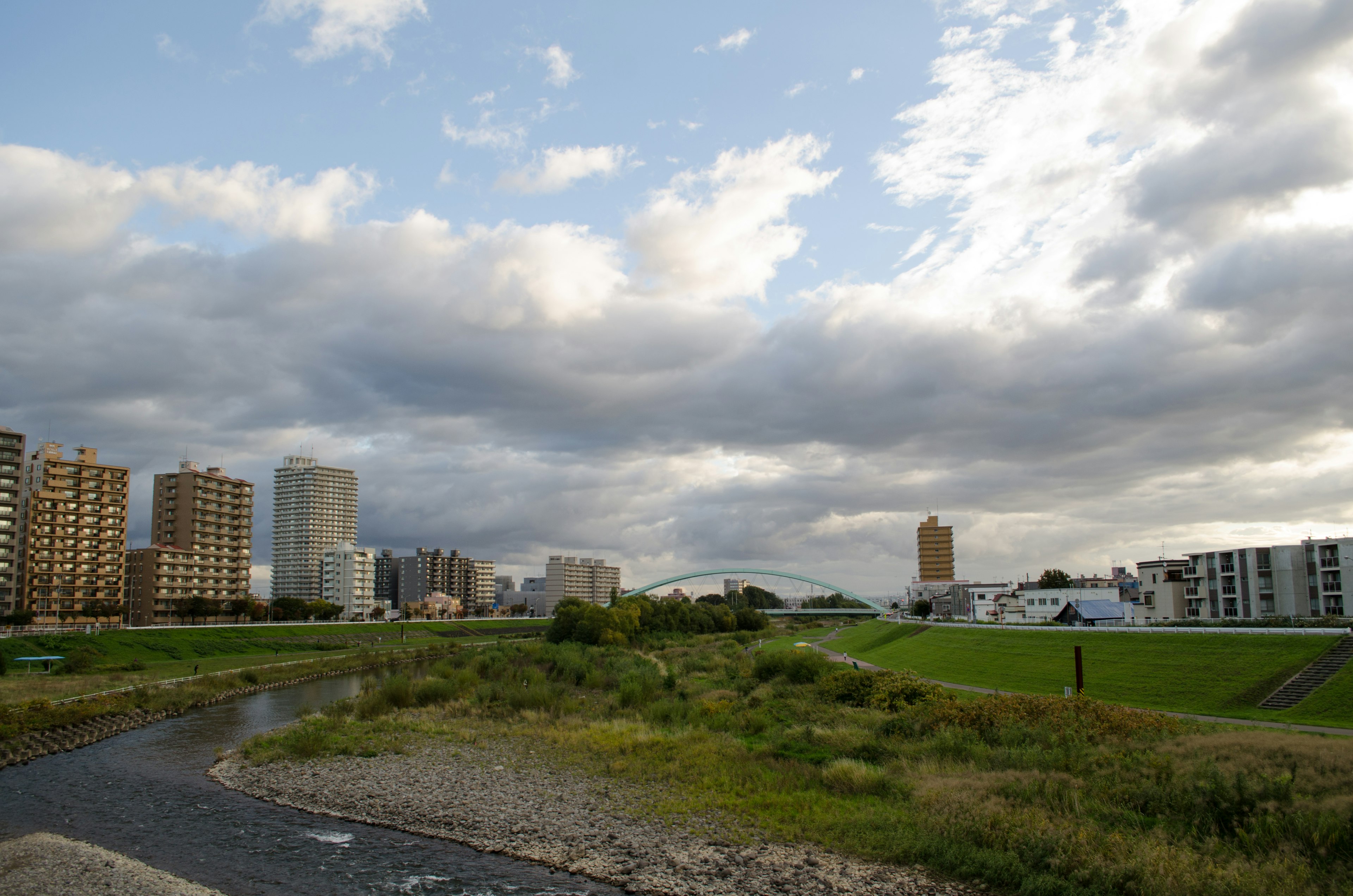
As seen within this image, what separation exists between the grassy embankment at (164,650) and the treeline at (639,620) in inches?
741

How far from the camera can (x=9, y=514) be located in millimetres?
75938

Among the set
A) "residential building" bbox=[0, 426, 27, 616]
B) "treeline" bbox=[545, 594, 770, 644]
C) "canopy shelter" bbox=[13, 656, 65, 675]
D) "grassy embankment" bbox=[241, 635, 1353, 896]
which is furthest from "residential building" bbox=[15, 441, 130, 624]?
"grassy embankment" bbox=[241, 635, 1353, 896]

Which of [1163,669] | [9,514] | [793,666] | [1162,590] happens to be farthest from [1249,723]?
[9,514]

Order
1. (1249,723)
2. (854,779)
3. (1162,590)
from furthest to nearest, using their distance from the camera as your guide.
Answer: (1162,590) < (1249,723) < (854,779)

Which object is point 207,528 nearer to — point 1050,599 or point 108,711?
point 108,711

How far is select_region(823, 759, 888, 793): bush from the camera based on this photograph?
20.2 m

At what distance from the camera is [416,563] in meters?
194

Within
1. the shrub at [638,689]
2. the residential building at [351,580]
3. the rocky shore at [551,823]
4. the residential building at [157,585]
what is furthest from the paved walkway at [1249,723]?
the residential building at [351,580]

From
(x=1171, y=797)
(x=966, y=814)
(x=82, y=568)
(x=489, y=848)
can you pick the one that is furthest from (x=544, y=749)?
(x=82, y=568)

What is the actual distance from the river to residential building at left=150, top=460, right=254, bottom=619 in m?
79.1

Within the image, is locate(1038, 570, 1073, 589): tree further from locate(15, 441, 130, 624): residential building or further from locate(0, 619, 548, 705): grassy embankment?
locate(15, 441, 130, 624): residential building

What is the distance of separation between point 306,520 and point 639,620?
12512 cm

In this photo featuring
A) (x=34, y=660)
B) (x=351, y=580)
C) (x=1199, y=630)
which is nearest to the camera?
(x=1199, y=630)

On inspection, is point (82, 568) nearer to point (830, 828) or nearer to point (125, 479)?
point (125, 479)
